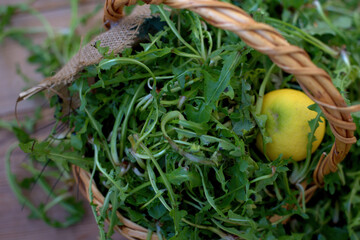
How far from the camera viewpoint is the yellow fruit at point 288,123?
465 mm

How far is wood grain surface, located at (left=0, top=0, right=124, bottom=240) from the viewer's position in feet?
2.32

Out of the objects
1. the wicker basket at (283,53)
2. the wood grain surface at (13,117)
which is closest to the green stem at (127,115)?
the wicker basket at (283,53)

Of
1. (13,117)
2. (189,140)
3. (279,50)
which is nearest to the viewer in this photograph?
(279,50)

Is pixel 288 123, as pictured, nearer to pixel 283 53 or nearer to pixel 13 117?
pixel 283 53

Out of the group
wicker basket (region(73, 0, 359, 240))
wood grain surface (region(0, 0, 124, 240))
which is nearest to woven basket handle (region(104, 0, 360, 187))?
wicker basket (region(73, 0, 359, 240))

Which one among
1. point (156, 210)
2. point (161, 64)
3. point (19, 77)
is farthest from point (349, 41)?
point (19, 77)

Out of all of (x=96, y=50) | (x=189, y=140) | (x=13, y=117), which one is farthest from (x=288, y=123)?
(x=13, y=117)

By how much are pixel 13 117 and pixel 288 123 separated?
0.66m

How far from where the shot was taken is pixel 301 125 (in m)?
0.47

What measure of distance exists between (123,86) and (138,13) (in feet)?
0.42

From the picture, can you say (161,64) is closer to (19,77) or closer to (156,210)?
(156,210)

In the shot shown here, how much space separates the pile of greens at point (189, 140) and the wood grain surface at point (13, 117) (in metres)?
0.23

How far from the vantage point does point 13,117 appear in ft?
2.54

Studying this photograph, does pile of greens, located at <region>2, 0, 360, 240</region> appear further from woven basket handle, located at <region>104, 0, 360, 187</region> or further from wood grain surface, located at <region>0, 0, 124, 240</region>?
wood grain surface, located at <region>0, 0, 124, 240</region>
